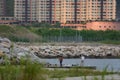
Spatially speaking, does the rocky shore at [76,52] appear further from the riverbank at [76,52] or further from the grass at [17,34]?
the grass at [17,34]

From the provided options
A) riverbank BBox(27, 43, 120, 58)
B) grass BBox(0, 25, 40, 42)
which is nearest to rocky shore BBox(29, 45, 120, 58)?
riverbank BBox(27, 43, 120, 58)

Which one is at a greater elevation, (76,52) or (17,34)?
(76,52)

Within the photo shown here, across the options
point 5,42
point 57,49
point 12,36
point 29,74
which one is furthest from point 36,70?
point 12,36

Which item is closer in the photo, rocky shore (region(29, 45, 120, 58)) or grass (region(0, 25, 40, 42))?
rocky shore (region(29, 45, 120, 58))

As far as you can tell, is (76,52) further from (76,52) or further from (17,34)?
(17,34)

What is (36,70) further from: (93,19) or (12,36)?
Result: (93,19)

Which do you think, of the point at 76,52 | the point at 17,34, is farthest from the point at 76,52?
the point at 17,34

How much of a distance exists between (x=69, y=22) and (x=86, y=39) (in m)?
54.7

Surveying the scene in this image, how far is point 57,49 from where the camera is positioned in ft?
317

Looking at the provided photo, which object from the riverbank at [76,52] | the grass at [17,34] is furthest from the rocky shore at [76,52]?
the grass at [17,34]

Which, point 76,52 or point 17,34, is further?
point 17,34

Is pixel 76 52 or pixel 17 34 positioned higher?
pixel 76 52

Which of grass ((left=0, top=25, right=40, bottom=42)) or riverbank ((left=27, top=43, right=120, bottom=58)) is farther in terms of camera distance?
grass ((left=0, top=25, right=40, bottom=42))

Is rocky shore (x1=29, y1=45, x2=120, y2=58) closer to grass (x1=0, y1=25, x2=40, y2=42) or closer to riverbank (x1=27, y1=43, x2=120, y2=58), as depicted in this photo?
riverbank (x1=27, y1=43, x2=120, y2=58)
